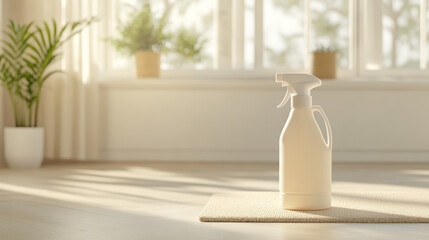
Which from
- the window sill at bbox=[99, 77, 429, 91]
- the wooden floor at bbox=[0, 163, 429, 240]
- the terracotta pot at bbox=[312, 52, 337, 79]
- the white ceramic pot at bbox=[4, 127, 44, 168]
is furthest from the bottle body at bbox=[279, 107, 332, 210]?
the terracotta pot at bbox=[312, 52, 337, 79]

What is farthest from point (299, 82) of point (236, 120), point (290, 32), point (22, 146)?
Result: point (290, 32)

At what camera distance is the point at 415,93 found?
174 inches

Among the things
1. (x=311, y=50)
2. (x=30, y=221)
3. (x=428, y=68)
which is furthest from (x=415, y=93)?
(x=30, y=221)

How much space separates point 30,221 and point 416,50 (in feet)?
10.8

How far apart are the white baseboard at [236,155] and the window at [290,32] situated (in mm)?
517

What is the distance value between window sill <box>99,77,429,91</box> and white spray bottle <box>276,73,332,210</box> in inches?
94.2

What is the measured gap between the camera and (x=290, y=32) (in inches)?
183

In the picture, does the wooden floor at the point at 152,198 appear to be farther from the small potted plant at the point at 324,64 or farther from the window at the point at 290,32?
the window at the point at 290,32

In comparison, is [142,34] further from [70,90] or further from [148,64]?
[70,90]

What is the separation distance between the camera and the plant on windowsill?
181 inches

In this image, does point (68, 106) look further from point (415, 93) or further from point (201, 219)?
point (201, 219)

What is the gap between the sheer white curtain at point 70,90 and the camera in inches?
170

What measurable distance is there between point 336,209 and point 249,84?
7.87 feet

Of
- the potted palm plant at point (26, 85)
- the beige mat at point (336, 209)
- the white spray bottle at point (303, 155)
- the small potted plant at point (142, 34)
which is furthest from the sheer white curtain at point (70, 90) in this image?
the white spray bottle at point (303, 155)
